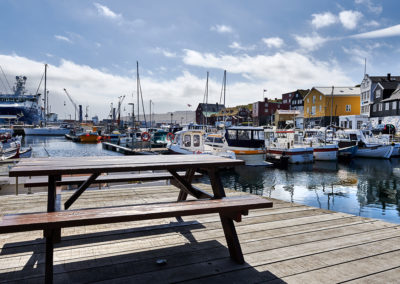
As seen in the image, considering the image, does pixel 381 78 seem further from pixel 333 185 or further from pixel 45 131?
pixel 45 131

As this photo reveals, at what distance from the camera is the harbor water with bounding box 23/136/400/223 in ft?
38.5

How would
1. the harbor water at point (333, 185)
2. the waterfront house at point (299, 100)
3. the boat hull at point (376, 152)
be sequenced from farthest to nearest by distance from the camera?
the waterfront house at point (299, 100) → the boat hull at point (376, 152) → the harbor water at point (333, 185)

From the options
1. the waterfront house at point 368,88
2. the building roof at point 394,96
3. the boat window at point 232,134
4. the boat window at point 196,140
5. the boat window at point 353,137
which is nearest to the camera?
the boat window at point 196,140

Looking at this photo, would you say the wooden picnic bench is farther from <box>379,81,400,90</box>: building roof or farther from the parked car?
<box>379,81,400,90</box>: building roof

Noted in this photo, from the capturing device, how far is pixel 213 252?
2971mm

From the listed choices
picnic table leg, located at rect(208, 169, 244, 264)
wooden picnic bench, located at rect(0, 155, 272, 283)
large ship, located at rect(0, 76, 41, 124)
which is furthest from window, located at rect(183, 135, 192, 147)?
large ship, located at rect(0, 76, 41, 124)

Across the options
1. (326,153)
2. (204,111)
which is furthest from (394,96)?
(204,111)

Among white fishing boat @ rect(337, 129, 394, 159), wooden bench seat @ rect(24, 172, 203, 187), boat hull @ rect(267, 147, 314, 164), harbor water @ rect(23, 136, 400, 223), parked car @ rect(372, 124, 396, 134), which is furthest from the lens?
parked car @ rect(372, 124, 396, 134)

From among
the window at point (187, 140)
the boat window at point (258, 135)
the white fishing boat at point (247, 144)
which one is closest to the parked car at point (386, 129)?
the boat window at point (258, 135)

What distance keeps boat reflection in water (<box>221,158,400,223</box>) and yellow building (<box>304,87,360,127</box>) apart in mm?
27384

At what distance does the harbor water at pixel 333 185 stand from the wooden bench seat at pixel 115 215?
31.3 ft

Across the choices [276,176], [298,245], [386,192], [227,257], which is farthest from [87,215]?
[276,176]

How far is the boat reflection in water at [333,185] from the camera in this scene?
1174 centimetres

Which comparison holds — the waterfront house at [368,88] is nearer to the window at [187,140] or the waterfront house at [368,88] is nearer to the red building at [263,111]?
the red building at [263,111]
